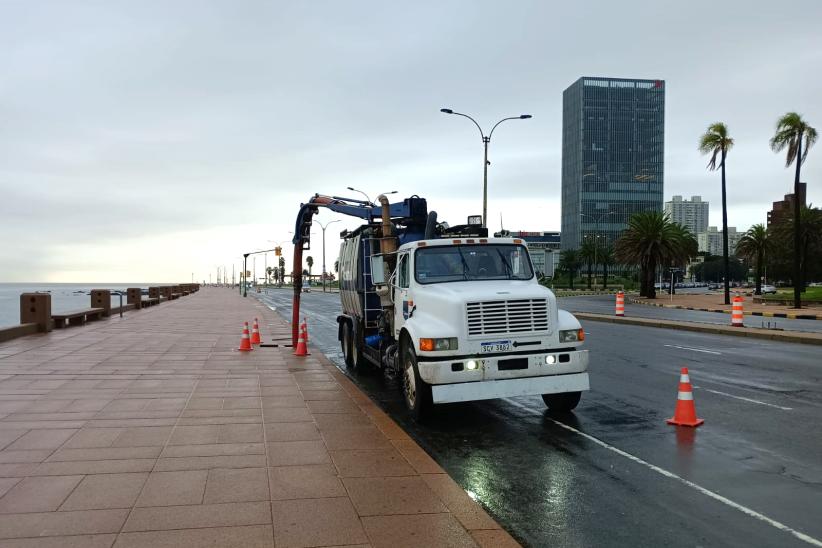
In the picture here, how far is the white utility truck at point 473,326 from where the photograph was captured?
774 cm

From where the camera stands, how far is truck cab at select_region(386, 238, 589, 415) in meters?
7.72

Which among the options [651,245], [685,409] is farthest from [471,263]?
[651,245]

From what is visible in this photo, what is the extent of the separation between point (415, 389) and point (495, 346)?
125cm

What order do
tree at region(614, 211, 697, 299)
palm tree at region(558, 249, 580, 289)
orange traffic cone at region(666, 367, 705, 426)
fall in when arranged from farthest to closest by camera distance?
palm tree at region(558, 249, 580, 289) → tree at region(614, 211, 697, 299) → orange traffic cone at region(666, 367, 705, 426)

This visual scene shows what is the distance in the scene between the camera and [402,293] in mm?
9375

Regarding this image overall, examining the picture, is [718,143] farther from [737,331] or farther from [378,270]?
[378,270]

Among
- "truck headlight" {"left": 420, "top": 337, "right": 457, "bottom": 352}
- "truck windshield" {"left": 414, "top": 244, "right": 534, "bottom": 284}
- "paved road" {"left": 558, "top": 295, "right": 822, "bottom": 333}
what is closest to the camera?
"truck headlight" {"left": 420, "top": 337, "right": 457, "bottom": 352}

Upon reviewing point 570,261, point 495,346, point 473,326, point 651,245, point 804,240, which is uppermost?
point 804,240

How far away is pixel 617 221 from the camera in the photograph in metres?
158

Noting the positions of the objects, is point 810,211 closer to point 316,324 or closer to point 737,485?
point 316,324


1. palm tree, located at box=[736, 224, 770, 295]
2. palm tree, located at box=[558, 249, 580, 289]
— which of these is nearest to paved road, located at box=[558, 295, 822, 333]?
palm tree, located at box=[736, 224, 770, 295]

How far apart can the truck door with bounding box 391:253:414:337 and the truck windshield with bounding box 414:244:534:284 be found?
0.25 metres

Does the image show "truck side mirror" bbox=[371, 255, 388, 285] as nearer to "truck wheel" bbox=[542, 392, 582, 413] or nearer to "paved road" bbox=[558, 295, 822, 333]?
"truck wheel" bbox=[542, 392, 582, 413]

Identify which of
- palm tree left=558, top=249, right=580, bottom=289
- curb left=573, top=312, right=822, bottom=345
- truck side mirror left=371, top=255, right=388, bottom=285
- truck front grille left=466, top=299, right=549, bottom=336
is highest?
palm tree left=558, top=249, right=580, bottom=289
